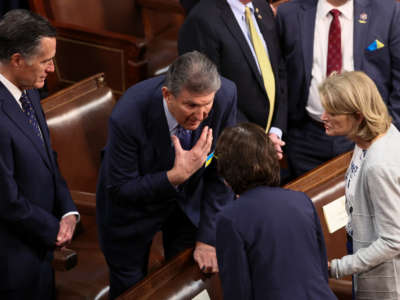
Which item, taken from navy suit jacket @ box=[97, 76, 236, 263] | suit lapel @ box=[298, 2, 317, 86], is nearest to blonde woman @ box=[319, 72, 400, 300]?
navy suit jacket @ box=[97, 76, 236, 263]

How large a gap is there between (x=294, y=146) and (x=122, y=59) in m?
1.41

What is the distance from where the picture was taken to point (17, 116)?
195 cm

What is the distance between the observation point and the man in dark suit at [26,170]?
191 centimetres

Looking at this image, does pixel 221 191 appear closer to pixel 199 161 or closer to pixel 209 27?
pixel 199 161

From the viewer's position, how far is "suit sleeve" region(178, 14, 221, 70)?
7.94ft

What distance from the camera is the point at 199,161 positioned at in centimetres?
197

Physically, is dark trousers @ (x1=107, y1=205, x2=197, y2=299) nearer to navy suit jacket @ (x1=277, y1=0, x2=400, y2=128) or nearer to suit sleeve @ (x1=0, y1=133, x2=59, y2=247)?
suit sleeve @ (x1=0, y1=133, x2=59, y2=247)

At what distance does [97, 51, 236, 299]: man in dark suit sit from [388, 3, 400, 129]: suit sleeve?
1060mm

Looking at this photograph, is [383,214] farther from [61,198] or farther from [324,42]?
[324,42]

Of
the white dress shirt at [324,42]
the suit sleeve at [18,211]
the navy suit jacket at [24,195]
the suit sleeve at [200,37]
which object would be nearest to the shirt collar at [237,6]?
the suit sleeve at [200,37]

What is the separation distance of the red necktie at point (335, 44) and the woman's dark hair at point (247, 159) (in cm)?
134

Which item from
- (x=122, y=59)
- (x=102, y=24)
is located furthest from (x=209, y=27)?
(x=102, y=24)

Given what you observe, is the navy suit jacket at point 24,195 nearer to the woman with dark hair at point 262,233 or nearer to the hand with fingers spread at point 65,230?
the hand with fingers spread at point 65,230

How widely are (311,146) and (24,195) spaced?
4.94 feet
